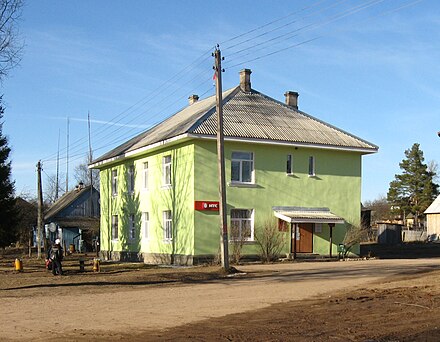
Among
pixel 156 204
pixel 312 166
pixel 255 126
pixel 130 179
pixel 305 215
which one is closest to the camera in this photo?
pixel 305 215

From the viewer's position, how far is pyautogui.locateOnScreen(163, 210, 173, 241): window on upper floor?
111 feet

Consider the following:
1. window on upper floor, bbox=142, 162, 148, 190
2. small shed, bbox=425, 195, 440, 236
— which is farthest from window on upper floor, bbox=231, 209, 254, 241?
small shed, bbox=425, 195, 440, 236

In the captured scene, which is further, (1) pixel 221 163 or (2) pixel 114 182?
(2) pixel 114 182

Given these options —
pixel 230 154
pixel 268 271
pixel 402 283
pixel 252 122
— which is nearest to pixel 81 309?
pixel 402 283

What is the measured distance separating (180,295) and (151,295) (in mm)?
874

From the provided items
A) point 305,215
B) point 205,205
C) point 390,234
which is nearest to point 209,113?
point 205,205

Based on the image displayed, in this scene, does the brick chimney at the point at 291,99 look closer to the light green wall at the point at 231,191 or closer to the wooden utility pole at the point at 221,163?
the light green wall at the point at 231,191

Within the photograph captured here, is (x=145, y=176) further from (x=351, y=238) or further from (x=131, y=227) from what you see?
(x=351, y=238)

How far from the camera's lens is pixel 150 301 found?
17109mm

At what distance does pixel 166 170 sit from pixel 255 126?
5.51 metres

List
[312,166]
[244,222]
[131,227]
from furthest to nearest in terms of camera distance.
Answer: [131,227], [312,166], [244,222]

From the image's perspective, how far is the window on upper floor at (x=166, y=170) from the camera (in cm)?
3469

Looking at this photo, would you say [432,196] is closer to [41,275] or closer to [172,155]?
[172,155]

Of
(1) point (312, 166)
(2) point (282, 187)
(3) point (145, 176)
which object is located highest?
(1) point (312, 166)
